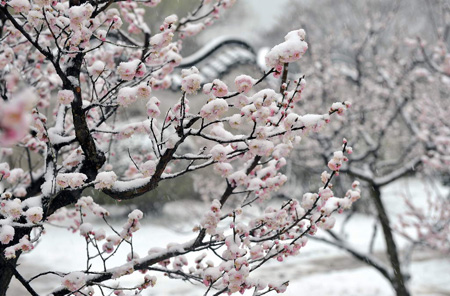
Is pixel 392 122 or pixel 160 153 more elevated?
pixel 392 122

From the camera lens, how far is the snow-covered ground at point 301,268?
8188mm

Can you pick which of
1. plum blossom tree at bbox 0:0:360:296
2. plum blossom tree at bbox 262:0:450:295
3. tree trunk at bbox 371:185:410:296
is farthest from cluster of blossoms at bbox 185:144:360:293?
tree trunk at bbox 371:185:410:296

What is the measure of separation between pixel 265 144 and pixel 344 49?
76.1 feet

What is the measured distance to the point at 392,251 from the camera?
6.04 metres

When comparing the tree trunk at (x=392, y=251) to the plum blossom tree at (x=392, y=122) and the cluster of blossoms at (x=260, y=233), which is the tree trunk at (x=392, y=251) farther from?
the cluster of blossoms at (x=260, y=233)

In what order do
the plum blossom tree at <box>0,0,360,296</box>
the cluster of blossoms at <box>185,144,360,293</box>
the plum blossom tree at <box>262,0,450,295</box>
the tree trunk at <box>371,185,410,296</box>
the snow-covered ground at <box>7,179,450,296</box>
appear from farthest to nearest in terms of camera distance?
1. the snow-covered ground at <box>7,179,450,296</box>
2. the plum blossom tree at <box>262,0,450,295</box>
3. the tree trunk at <box>371,185,410,296</box>
4. the cluster of blossoms at <box>185,144,360,293</box>
5. the plum blossom tree at <box>0,0,360,296</box>

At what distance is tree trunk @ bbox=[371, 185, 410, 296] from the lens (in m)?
5.65

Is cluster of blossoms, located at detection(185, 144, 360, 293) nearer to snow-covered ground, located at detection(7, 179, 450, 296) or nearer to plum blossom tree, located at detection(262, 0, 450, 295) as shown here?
plum blossom tree, located at detection(262, 0, 450, 295)

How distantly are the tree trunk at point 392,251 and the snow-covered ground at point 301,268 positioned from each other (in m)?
1.49

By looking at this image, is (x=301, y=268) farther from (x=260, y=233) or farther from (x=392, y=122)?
(x=260, y=233)

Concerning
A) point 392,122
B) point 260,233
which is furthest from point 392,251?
point 260,233

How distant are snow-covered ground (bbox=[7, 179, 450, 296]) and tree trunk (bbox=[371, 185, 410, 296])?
1.49m

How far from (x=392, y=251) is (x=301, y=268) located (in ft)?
13.8

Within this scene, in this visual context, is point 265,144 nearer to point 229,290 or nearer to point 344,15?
point 229,290
